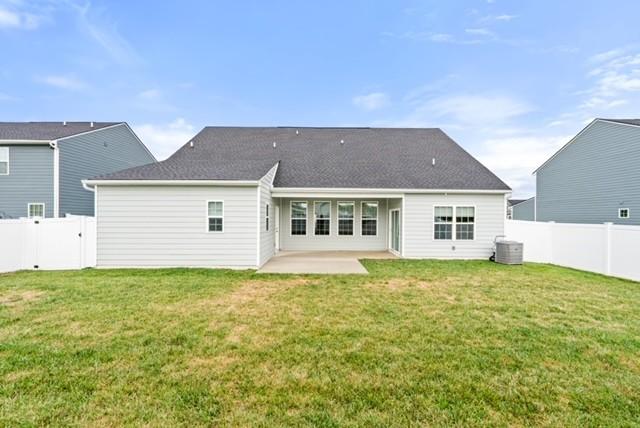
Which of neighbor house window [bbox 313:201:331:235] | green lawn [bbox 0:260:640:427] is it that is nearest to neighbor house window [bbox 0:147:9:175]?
green lawn [bbox 0:260:640:427]

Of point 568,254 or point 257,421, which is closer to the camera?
point 257,421

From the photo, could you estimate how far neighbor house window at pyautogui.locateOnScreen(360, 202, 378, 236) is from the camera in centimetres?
1455

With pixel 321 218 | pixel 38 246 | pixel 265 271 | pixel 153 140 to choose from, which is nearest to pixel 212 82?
pixel 153 140

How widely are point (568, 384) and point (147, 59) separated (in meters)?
20.5

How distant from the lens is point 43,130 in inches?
580

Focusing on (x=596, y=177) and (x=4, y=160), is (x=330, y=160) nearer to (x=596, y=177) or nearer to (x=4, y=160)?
(x=596, y=177)

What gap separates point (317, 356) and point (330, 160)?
11.9m

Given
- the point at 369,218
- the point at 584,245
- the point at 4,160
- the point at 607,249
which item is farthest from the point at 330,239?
the point at 4,160

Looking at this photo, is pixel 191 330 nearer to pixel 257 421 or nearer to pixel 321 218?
pixel 257 421

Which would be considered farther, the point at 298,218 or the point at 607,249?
the point at 298,218

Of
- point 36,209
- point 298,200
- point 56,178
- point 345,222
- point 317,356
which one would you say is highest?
point 56,178

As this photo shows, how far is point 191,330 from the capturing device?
4.56m

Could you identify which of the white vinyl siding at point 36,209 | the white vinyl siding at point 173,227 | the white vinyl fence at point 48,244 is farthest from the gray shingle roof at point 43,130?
the white vinyl siding at point 173,227

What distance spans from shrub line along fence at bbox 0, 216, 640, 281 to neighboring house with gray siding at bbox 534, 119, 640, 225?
656 centimetres
